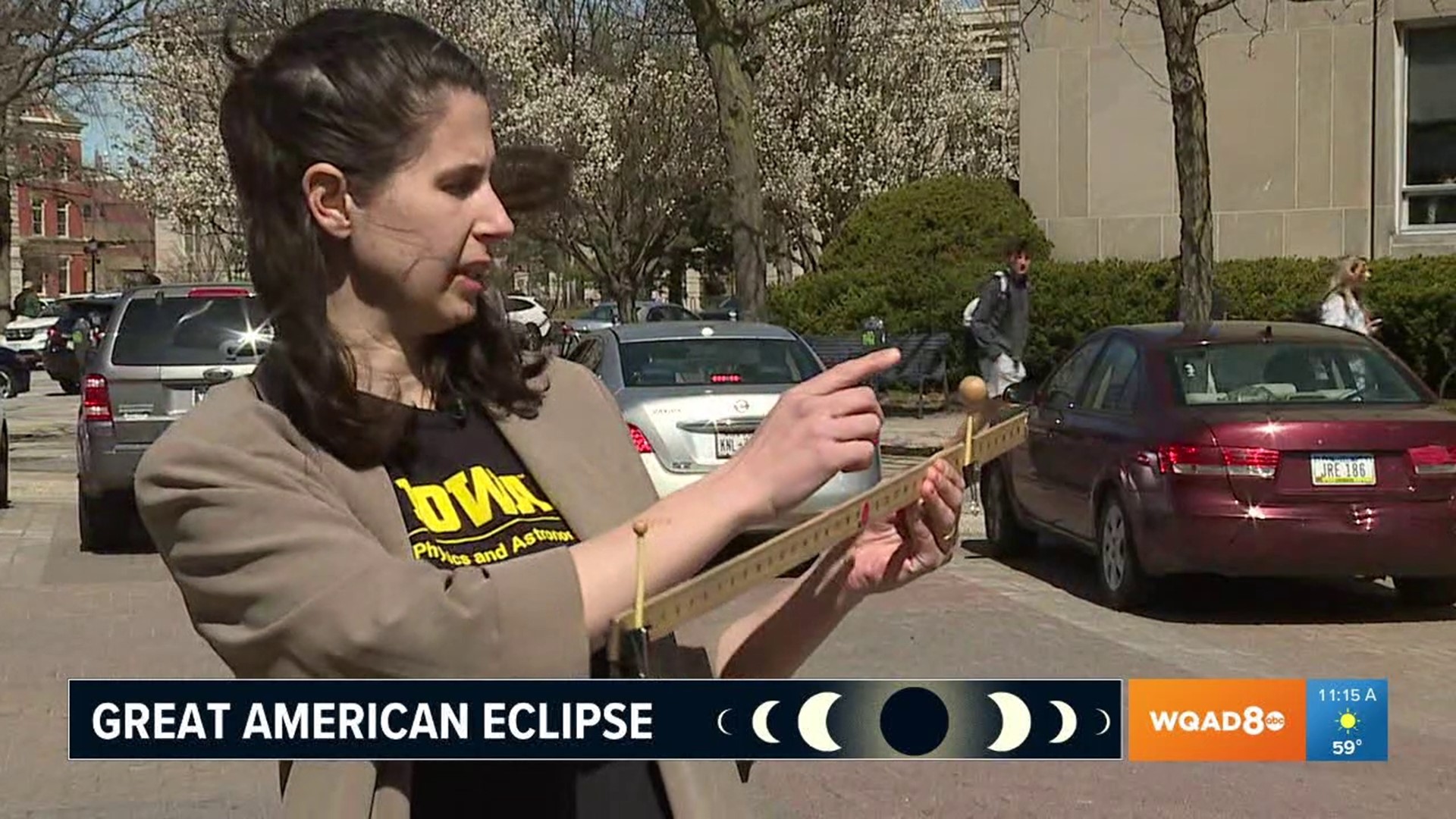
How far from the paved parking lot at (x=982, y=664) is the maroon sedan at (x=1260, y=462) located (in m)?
0.40

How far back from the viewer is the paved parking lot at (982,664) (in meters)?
6.04

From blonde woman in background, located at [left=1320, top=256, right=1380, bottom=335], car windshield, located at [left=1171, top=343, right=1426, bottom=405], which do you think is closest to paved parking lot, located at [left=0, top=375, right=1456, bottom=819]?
car windshield, located at [left=1171, top=343, right=1426, bottom=405]

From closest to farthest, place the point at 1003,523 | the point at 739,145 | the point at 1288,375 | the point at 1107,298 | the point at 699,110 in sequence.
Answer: the point at 1288,375
the point at 1003,523
the point at 739,145
the point at 1107,298
the point at 699,110

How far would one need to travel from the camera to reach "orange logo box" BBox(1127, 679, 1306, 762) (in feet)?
6.72

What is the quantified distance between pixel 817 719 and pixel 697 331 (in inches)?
400

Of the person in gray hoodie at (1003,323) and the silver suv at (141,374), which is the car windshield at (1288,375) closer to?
the person in gray hoodie at (1003,323)

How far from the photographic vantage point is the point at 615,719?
1786 mm

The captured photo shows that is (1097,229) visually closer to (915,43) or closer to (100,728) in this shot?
(915,43)

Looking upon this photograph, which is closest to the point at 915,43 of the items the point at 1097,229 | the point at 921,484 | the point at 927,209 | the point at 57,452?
the point at 927,209

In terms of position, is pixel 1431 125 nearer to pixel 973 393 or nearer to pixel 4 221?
pixel 4 221

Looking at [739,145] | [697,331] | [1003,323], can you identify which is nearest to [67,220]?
[739,145]

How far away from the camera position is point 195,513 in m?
1.81

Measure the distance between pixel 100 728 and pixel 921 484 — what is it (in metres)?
A: 0.93

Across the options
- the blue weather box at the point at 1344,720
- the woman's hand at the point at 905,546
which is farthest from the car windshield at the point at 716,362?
the woman's hand at the point at 905,546
